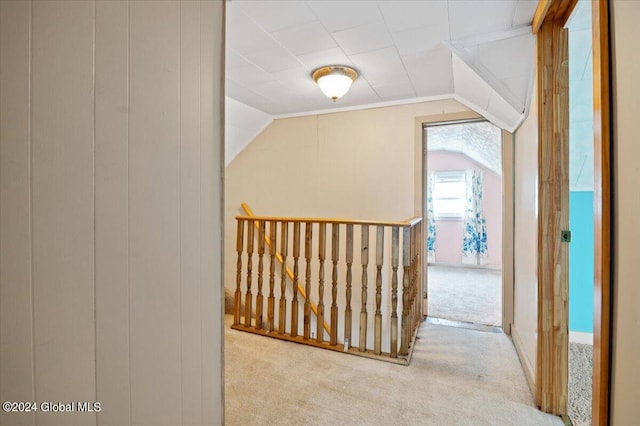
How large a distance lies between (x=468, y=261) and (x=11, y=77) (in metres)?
6.29

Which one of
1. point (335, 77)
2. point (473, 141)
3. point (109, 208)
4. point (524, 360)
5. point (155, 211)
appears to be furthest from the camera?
point (473, 141)

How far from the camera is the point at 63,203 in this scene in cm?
53

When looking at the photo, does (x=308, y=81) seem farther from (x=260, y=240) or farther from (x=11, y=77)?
(x=11, y=77)

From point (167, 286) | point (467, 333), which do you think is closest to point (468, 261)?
point (467, 333)

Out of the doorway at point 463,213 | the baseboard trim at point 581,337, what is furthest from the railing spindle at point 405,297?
the doorway at point 463,213

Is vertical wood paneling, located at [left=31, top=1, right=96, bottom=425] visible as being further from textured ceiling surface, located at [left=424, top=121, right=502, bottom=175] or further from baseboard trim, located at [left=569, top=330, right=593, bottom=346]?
textured ceiling surface, located at [left=424, top=121, right=502, bottom=175]

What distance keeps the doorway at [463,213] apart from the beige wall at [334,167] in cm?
156

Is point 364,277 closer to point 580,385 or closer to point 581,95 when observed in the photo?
point 580,385

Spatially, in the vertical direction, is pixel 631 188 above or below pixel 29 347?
above

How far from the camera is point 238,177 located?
3.97 m

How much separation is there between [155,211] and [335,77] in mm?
1965

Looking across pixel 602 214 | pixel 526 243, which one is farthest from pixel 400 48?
pixel 602 214

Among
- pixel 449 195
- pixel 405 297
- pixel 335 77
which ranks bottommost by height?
pixel 405 297

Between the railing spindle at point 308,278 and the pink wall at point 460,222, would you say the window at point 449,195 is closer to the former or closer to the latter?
the pink wall at point 460,222
